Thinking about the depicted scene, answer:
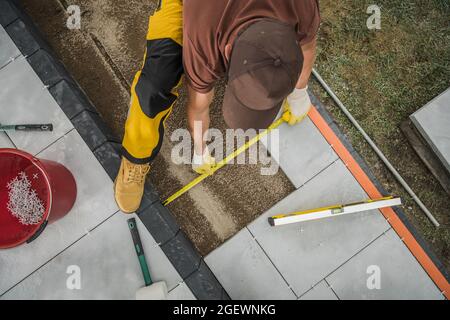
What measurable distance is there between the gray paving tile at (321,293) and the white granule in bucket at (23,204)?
1989 millimetres

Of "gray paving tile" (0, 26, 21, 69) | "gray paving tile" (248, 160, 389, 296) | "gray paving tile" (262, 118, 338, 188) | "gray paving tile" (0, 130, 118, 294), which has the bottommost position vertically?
"gray paving tile" (248, 160, 389, 296)

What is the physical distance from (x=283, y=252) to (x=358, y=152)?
1.03m

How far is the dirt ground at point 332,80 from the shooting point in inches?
123

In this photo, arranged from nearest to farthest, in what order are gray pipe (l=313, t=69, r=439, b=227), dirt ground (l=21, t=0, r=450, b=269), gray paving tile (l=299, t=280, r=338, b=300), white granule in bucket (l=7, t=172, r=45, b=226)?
white granule in bucket (l=7, t=172, r=45, b=226) → gray paving tile (l=299, t=280, r=338, b=300) → dirt ground (l=21, t=0, r=450, b=269) → gray pipe (l=313, t=69, r=439, b=227)

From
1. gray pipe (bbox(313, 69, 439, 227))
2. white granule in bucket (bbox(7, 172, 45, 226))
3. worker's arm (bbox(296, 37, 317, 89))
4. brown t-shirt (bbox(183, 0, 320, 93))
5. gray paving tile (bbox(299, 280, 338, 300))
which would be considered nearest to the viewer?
brown t-shirt (bbox(183, 0, 320, 93))

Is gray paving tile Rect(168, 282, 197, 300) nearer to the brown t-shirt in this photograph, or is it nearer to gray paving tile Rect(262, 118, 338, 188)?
gray paving tile Rect(262, 118, 338, 188)

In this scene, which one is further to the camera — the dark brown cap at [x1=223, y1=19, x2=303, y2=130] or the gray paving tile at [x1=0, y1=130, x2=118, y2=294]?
the gray paving tile at [x1=0, y1=130, x2=118, y2=294]

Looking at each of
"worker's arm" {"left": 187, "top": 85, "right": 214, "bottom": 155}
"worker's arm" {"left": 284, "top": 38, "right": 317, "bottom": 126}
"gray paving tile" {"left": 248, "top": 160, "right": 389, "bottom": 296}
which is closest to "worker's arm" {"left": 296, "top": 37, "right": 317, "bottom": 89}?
"worker's arm" {"left": 284, "top": 38, "right": 317, "bottom": 126}

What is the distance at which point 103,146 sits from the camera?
2.88 m

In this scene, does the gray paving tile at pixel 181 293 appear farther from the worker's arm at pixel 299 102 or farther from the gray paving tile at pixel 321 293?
the worker's arm at pixel 299 102

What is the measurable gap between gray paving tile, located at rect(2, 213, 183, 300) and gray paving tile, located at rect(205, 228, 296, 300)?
356mm

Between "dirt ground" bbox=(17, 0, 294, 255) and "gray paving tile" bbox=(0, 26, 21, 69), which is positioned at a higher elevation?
"gray paving tile" bbox=(0, 26, 21, 69)

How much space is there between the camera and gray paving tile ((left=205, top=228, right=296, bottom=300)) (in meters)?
3.01
